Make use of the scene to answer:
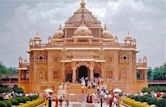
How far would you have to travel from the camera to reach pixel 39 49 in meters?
47.8

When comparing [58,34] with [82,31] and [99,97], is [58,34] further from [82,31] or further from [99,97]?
[99,97]

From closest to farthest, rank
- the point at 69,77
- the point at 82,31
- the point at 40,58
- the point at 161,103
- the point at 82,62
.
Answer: the point at 161,103 < the point at 82,62 < the point at 82,31 < the point at 69,77 < the point at 40,58

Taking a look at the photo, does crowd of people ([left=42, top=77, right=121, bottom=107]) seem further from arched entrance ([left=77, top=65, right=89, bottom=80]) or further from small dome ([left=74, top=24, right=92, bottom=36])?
small dome ([left=74, top=24, right=92, bottom=36])

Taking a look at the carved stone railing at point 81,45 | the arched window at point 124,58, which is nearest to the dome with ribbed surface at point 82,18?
the carved stone railing at point 81,45

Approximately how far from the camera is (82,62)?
44.9m

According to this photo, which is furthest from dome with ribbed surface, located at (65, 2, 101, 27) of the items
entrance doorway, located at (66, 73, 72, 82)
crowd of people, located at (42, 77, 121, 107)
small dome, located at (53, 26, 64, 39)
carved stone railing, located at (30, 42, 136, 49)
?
crowd of people, located at (42, 77, 121, 107)

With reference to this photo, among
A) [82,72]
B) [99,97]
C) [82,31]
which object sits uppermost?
[82,31]

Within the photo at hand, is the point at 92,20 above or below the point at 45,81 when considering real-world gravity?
above

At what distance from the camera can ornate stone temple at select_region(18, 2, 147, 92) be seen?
45.8 meters

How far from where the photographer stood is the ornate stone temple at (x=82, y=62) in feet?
150

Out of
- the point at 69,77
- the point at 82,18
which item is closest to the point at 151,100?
the point at 69,77

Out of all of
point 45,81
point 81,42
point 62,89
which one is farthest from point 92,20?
point 62,89

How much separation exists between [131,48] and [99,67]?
3640 mm

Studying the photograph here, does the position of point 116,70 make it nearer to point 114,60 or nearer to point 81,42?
point 114,60
